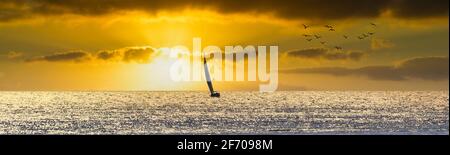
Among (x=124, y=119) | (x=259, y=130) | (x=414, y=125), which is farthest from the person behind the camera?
(x=124, y=119)

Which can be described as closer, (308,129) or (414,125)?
(308,129)
